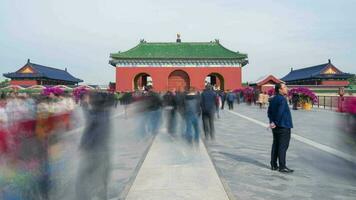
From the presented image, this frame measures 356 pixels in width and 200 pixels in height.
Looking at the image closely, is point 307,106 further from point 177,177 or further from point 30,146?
point 30,146

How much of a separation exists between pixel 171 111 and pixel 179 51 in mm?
31726

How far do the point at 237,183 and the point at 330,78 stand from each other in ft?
141

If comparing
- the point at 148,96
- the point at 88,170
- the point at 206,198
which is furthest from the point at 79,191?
the point at 148,96

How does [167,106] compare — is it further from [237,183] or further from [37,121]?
[37,121]

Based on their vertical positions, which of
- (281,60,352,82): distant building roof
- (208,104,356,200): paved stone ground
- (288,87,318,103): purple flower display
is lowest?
(208,104,356,200): paved stone ground

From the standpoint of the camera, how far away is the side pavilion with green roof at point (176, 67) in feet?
135

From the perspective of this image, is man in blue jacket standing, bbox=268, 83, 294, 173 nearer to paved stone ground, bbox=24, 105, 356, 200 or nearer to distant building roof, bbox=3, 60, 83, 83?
paved stone ground, bbox=24, 105, 356, 200

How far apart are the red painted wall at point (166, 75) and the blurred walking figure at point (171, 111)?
90.2 feet

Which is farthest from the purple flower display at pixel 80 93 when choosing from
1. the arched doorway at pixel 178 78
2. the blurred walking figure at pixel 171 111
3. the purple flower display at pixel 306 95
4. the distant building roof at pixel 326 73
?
the distant building roof at pixel 326 73

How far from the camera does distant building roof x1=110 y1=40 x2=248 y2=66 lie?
41.1 m

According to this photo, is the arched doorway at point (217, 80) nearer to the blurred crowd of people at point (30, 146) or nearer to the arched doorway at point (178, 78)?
the arched doorway at point (178, 78)

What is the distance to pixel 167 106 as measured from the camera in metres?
13.2

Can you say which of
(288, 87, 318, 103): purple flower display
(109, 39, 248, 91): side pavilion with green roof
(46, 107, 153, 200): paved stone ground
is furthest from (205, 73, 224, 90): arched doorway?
(46, 107, 153, 200): paved stone ground

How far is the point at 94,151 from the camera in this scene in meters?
4.46
